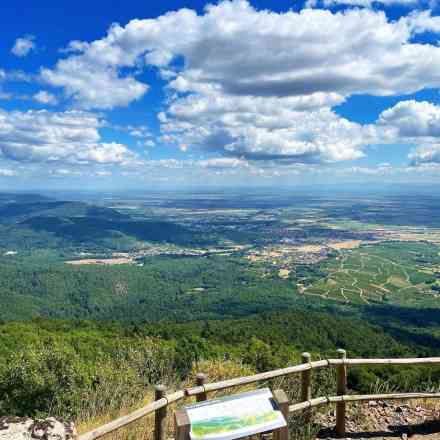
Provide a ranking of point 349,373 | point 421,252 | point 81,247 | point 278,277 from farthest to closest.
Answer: point 81,247 → point 421,252 → point 278,277 → point 349,373

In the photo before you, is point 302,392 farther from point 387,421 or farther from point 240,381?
point 387,421

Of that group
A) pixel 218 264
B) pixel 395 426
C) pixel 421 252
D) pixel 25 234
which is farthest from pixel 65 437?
pixel 25 234

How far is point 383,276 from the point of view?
311ft

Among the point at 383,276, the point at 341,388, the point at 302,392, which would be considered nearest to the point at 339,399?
the point at 341,388

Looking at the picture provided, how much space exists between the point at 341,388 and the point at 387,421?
1.43m

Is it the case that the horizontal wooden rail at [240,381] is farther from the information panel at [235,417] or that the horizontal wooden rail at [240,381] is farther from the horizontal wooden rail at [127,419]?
the information panel at [235,417]

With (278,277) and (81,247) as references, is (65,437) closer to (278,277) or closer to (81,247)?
(278,277)

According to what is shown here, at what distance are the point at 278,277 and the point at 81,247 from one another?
9453cm

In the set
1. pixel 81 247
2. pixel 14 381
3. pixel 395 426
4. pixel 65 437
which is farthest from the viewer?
pixel 81 247

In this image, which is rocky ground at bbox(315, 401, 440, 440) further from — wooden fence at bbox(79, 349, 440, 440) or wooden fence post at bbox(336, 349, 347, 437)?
wooden fence at bbox(79, 349, 440, 440)

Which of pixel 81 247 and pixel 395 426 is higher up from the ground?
pixel 395 426

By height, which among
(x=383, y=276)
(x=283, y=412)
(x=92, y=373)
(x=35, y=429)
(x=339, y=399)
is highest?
(x=283, y=412)

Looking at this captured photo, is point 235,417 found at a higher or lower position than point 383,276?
higher

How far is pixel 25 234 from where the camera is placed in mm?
179125
